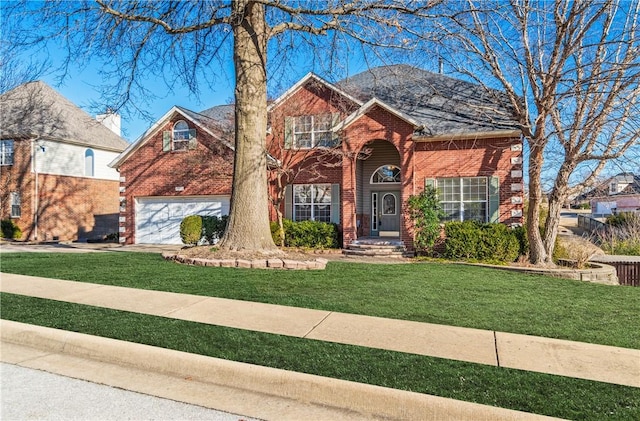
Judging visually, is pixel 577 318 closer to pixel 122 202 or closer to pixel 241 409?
pixel 241 409

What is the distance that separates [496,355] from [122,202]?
65.5 ft

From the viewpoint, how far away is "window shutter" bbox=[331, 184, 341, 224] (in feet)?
57.6

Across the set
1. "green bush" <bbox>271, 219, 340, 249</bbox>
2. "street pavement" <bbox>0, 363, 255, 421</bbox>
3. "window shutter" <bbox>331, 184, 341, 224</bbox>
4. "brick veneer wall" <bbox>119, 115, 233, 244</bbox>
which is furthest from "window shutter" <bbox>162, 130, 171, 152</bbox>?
"street pavement" <bbox>0, 363, 255, 421</bbox>

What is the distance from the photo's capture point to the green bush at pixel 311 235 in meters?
16.7

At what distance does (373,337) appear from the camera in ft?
16.7

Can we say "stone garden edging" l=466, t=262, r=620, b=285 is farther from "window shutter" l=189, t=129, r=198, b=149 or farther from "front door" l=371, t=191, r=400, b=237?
"window shutter" l=189, t=129, r=198, b=149

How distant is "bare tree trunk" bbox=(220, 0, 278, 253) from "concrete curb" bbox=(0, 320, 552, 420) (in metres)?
6.12

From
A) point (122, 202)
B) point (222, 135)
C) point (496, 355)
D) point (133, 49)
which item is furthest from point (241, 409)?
point (122, 202)

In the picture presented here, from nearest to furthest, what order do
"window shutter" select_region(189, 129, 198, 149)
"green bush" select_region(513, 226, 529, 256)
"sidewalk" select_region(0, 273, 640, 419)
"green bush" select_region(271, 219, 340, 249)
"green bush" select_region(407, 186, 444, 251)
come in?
1. "sidewalk" select_region(0, 273, 640, 419)
2. "green bush" select_region(513, 226, 529, 256)
3. "green bush" select_region(407, 186, 444, 251)
4. "green bush" select_region(271, 219, 340, 249)
5. "window shutter" select_region(189, 129, 198, 149)

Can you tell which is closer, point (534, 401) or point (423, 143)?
point (534, 401)

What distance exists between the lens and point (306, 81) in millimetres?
18188

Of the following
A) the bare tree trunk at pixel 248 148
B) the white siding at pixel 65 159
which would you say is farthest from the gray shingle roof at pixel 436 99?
the white siding at pixel 65 159

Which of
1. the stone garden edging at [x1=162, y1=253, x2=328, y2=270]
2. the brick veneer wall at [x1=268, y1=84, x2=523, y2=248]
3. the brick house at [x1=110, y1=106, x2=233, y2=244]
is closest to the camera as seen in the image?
the stone garden edging at [x1=162, y1=253, x2=328, y2=270]

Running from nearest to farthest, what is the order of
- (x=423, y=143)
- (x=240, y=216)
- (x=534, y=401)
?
(x=534, y=401) < (x=240, y=216) < (x=423, y=143)
